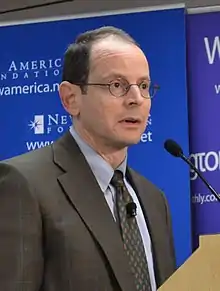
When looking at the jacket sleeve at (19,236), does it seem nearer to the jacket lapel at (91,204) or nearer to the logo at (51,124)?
the jacket lapel at (91,204)

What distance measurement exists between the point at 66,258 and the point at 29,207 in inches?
6.1

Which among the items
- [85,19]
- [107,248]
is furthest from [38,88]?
[107,248]

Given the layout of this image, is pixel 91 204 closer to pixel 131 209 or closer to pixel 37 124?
pixel 131 209

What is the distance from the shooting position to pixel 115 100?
174 cm

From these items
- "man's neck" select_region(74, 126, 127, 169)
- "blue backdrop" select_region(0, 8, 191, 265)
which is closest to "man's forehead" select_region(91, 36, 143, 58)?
"man's neck" select_region(74, 126, 127, 169)

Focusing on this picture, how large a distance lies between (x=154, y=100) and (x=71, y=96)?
64.1 inches

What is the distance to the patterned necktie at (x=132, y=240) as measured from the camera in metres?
1.71

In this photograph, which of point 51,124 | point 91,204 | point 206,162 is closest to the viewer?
point 91,204

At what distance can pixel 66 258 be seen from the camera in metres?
1.61

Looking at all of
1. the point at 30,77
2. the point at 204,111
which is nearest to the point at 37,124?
the point at 30,77

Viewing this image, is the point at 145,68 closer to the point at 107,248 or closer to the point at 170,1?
the point at 107,248

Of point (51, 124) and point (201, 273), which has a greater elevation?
point (51, 124)

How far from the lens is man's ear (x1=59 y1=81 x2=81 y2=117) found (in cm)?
183

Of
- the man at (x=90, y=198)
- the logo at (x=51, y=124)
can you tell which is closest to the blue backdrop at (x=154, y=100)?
the logo at (x=51, y=124)
